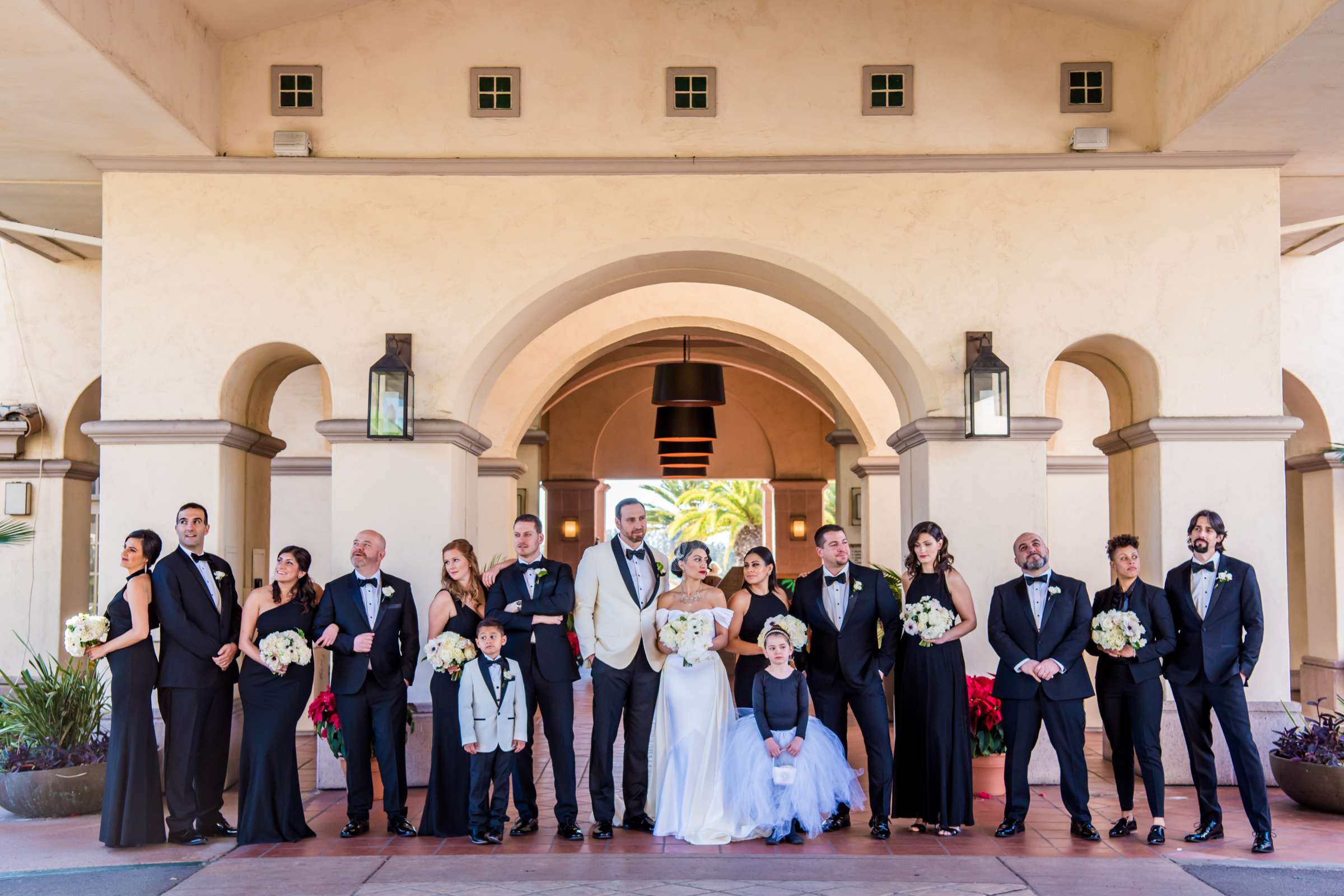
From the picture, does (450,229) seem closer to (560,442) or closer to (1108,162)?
(1108,162)

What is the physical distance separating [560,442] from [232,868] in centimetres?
1560

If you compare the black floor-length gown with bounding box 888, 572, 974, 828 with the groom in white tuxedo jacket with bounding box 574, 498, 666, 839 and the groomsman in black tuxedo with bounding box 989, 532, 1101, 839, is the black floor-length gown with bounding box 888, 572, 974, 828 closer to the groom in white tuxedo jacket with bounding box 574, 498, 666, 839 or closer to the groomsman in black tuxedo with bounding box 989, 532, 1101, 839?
the groomsman in black tuxedo with bounding box 989, 532, 1101, 839

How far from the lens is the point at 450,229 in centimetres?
890

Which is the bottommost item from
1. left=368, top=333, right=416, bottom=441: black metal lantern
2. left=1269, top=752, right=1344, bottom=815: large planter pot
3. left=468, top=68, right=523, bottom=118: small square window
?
left=1269, top=752, right=1344, bottom=815: large planter pot

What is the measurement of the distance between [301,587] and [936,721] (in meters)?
3.65

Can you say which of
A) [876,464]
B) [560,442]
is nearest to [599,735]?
[876,464]

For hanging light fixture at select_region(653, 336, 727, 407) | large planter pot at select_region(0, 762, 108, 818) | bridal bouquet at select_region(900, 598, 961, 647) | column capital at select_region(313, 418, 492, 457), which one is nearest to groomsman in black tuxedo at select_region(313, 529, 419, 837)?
column capital at select_region(313, 418, 492, 457)

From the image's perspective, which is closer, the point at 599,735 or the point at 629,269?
the point at 599,735

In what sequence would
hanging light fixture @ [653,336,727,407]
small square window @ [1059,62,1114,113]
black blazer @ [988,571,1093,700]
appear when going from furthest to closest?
hanging light fixture @ [653,336,727,407]
small square window @ [1059,62,1114,113]
black blazer @ [988,571,1093,700]

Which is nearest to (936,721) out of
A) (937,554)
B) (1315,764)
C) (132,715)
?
(937,554)

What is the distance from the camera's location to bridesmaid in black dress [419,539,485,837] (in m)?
7.02

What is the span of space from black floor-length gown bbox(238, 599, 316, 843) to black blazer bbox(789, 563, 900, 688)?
284 centimetres

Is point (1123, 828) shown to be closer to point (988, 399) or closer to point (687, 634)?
point (687, 634)

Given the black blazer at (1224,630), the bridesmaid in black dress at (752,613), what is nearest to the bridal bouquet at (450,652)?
the bridesmaid in black dress at (752,613)
